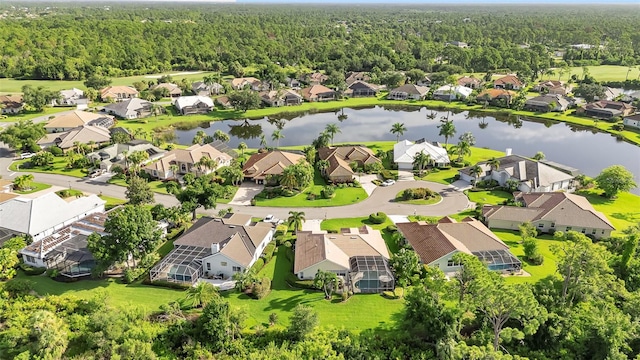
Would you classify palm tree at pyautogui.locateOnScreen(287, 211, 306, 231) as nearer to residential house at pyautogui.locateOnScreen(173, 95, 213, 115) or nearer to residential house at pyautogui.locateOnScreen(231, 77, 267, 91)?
residential house at pyautogui.locateOnScreen(173, 95, 213, 115)

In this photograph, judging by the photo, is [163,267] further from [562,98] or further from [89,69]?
[89,69]

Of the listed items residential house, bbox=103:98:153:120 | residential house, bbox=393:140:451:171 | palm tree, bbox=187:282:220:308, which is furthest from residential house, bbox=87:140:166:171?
residential house, bbox=393:140:451:171

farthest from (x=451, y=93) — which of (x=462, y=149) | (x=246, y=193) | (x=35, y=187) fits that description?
(x=35, y=187)

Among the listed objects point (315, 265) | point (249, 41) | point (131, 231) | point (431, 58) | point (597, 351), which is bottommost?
point (597, 351)

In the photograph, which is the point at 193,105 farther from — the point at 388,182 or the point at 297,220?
the point at 297,220

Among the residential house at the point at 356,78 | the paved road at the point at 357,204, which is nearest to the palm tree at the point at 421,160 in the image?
the paved road at the point at 357,204

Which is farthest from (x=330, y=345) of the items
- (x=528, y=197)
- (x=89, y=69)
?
(x=89, y=69)

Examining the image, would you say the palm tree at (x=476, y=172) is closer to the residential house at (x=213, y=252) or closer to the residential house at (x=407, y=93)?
the residential house at (x=213, y=252)
